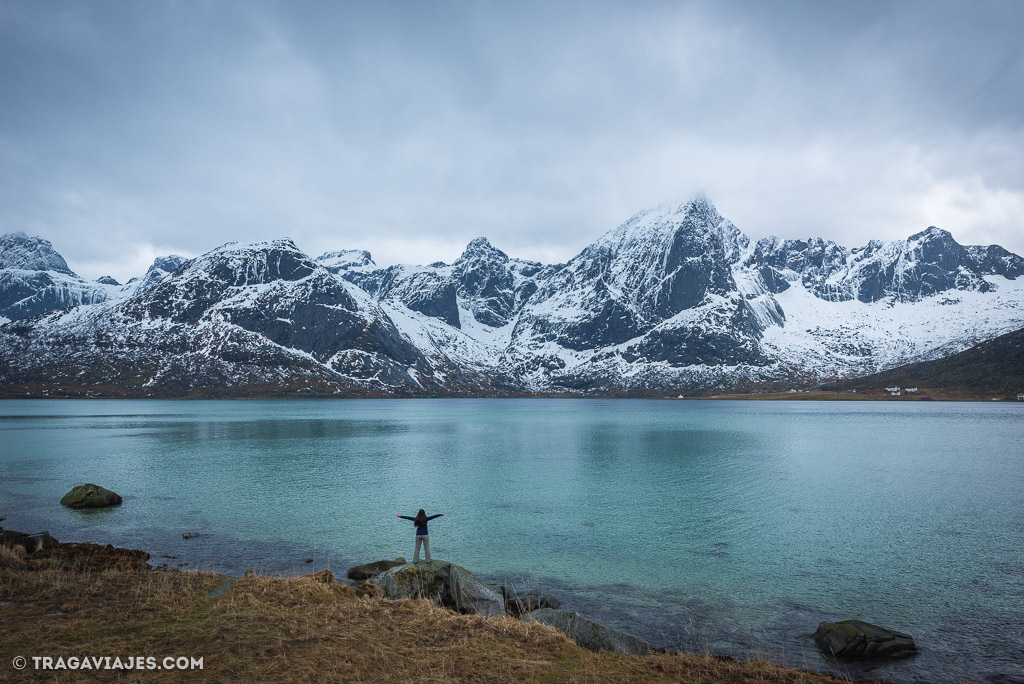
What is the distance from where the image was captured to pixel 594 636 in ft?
A: 59.3

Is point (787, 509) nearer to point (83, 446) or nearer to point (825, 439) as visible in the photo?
point (825, 439)

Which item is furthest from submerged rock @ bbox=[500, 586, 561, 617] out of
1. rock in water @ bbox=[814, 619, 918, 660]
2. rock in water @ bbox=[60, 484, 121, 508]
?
rock in water @ bbox=[60, 484, 121, 508]

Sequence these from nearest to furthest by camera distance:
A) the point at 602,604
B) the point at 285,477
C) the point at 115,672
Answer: the point at 115,672 → the point at 602,604 → the point at 285,477

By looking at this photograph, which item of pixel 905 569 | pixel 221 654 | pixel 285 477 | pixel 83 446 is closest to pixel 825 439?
pixel 905 569

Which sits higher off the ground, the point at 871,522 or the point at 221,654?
the point at 221,654

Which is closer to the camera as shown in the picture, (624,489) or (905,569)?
(905,569)

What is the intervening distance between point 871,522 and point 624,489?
21088 millimetres

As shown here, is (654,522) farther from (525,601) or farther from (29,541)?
(29,541)

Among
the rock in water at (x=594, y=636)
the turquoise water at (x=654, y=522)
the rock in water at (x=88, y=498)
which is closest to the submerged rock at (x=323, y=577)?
the turquoise water at (x=654, y=522)

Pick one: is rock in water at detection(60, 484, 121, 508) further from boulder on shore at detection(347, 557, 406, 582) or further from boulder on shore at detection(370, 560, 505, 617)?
boulder on shore at detection(370, 560, 505, 617)

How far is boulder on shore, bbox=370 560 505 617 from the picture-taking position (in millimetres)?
21359

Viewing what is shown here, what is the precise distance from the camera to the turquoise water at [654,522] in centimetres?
2448

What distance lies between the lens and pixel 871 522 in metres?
41.5

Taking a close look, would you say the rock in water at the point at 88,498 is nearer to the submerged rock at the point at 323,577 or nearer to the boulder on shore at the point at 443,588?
the submerged rock at the point at 323,577
